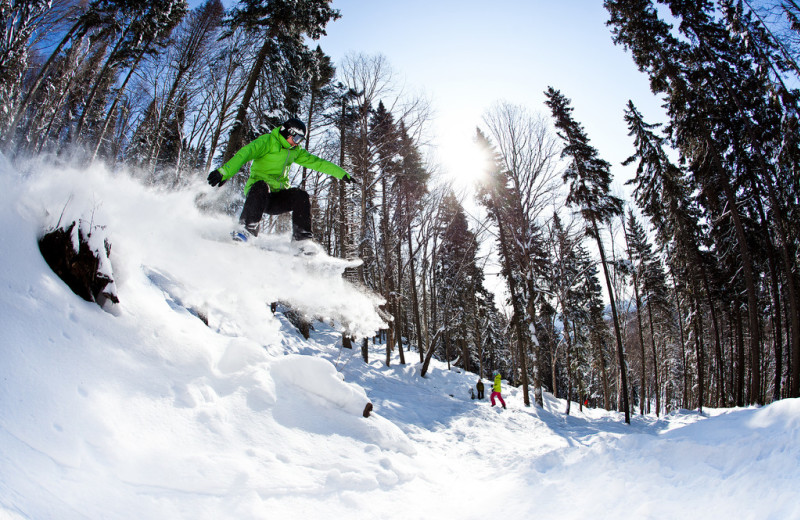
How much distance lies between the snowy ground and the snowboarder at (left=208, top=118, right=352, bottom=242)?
0.65 m

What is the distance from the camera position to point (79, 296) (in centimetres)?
344

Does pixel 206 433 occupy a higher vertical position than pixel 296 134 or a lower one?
lower

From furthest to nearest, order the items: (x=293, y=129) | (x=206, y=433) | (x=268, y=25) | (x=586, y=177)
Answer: (x=586, y=177), (x=268, y=25), (x=293, y=129), (x=206, y=433)

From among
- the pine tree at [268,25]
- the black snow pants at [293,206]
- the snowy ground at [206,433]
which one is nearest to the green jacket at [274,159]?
the black snow pants at [293,206]

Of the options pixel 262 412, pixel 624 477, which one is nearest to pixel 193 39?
pixel 262 412

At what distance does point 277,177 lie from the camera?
588cm

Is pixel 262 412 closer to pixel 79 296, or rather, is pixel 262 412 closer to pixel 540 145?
pixel 79 296

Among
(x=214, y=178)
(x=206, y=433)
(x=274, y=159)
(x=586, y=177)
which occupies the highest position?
(x=586, y=177)

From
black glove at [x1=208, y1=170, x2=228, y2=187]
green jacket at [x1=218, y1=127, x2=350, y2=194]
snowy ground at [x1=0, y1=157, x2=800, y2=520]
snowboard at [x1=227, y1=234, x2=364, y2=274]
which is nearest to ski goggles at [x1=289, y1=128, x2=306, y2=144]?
green jacket at [x1=218, y1=127, x2=350, y2=194]

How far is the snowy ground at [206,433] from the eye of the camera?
7.50ft

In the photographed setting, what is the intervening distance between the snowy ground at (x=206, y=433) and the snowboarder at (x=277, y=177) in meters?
0.65

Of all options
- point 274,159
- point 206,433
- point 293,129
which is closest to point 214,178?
point 274,159

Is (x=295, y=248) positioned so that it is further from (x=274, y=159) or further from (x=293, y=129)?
(x=293, y=129)

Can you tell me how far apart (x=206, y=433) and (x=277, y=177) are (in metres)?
4.08
